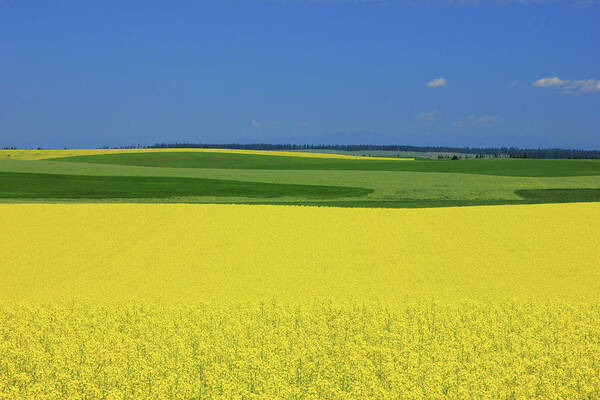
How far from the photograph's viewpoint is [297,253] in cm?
1878

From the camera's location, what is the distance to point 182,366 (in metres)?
8.73

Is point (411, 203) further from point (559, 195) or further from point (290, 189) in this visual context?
point (559, 195)

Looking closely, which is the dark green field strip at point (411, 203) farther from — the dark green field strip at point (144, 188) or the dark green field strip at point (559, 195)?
the dark green field strip at point (144, 188)

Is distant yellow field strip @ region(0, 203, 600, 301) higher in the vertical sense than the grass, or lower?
lower

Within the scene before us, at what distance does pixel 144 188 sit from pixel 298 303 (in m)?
32.8

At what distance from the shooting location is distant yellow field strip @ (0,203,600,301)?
46.0ft

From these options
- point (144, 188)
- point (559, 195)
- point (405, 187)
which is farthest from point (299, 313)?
point (559, 195)

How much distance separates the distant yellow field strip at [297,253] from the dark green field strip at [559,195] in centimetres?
881

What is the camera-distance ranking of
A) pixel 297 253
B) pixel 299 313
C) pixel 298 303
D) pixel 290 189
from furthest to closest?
pixel 290 189
pixel 297 253
pixel 298 303
pixel 299 313

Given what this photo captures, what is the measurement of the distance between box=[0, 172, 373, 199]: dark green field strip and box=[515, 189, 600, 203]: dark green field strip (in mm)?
11593

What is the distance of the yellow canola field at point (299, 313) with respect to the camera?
8.30 meters

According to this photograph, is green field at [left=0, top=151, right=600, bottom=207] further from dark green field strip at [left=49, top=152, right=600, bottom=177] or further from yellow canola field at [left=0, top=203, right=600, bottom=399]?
yellow canola field at [left=0, top=203, right=600, bottom=399]

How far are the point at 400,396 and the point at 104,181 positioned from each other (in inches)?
1706

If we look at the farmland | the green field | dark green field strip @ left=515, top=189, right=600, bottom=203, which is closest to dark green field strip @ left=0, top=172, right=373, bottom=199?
the green field
